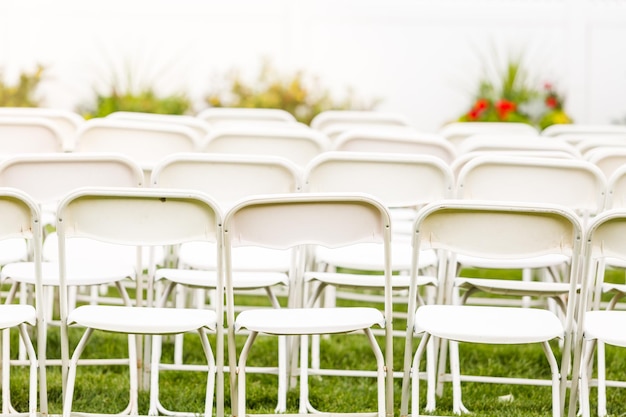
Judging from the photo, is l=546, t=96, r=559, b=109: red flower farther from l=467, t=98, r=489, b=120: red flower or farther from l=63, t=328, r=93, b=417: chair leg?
l=63, t=328, r=93, b=417: chair leg

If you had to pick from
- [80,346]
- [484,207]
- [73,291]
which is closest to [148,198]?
[80,346]

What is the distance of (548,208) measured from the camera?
382 centimetres

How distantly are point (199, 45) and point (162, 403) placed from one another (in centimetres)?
791

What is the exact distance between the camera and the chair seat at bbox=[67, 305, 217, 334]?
393 cm

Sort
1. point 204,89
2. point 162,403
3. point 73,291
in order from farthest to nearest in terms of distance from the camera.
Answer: point 204,89, point 73,291, point 162,403

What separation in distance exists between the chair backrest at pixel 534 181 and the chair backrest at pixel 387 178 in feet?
0.35

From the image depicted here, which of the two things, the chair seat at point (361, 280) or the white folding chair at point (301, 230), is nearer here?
the white folding chair at point (301, 230)

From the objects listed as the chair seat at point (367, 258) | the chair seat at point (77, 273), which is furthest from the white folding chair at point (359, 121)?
the chair seat at point (77, 273)

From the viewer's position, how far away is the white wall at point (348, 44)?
1208 cm

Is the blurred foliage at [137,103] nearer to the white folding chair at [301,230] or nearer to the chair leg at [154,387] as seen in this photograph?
the chair leg at [154,387]

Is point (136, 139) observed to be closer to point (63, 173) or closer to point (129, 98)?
point (63, 173)

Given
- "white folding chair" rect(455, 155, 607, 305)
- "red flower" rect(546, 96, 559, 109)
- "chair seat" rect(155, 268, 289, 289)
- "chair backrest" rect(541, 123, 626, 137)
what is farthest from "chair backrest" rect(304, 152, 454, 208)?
"red flower" rect(546, 96, 559, 109)

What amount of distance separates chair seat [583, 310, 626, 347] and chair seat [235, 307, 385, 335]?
756 mm

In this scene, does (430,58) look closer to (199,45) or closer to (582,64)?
(582,64)
